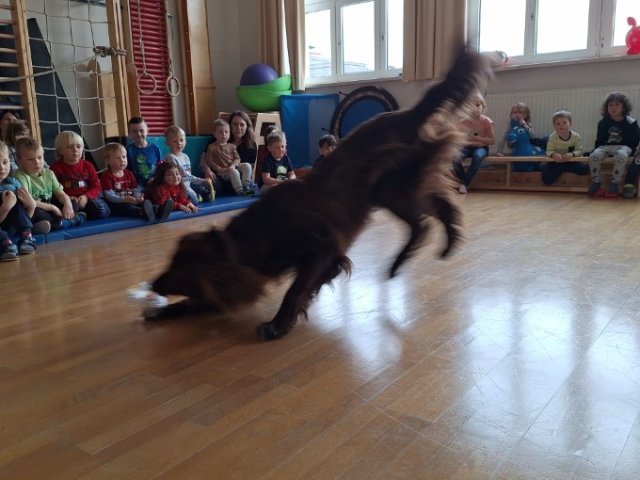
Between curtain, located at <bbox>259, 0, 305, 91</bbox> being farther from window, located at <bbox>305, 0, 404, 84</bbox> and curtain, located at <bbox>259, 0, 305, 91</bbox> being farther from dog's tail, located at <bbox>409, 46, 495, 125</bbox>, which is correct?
dog's tail, located at <bbox>409, 46, 495, 125</bbox>

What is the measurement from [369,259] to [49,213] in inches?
95.3

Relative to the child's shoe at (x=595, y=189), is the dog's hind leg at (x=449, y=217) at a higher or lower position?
higher

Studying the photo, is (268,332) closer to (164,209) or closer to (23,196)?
(23,196)

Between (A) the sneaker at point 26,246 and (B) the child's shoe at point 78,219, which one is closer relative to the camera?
(A) the sneaker at point 26,246

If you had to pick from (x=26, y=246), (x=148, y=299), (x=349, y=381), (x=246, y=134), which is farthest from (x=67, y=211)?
(x=349, y=381)

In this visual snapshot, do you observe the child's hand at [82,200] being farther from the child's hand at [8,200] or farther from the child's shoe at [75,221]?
the child's hand at [8,200]

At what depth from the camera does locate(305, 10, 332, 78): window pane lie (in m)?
8.19

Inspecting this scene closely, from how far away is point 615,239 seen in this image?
349 centimetres

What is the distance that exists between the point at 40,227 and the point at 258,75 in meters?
4.26

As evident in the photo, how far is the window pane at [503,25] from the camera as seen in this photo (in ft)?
21.4

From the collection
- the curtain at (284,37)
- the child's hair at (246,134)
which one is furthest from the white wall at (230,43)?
the child's hair at (246,134)

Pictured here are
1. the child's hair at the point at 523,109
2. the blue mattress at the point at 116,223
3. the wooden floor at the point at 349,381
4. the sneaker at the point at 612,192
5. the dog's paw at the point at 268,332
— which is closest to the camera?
the wooden floor at the point at 349,381

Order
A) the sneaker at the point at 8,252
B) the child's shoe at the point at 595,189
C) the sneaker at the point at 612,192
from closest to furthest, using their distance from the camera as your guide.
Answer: the sneaker at the point at 8,252
the sneaker at the point at 612,192
the child's shoe at the point at 595,189

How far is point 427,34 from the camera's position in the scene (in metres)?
6.67
